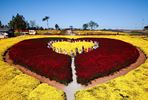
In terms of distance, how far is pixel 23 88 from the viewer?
103 ft

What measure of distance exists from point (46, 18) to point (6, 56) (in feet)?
311

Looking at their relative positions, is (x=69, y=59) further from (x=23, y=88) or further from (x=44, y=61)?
(x=23, y=88)

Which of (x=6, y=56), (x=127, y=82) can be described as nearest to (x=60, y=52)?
(x=6, y=56)

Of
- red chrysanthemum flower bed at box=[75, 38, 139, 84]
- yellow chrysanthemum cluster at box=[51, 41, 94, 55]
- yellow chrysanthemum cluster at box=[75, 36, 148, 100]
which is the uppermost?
yellow chrysanthemum cluster at box=[51, 41, 94, 55]

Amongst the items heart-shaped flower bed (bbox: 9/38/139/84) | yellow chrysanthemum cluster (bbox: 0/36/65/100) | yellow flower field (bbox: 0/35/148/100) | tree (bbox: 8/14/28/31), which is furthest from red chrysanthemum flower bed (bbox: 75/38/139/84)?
tree (bbox: 8/14/28/31)

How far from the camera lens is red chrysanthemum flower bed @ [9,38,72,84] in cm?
3556

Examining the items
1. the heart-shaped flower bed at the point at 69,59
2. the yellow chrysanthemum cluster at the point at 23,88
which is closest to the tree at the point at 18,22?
the heart-shaped flower bed at the point at 69,59

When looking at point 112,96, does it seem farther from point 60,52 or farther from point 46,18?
point 46,18

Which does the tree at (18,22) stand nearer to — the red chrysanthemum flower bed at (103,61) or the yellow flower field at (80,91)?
the red chrysanthemum flower bed at (103,61)

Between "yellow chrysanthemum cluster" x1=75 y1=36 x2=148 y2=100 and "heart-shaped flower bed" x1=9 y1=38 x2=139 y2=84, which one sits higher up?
"heart-shaped flower bed" x1=9 y1=38 x2=139 y2=84

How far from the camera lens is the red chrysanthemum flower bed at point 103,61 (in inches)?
1404

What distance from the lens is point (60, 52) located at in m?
49.5

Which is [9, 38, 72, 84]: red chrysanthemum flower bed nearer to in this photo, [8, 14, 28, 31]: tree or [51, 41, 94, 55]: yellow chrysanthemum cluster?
[51, 41, 94, 55]: yellow chrysanthemum cluster

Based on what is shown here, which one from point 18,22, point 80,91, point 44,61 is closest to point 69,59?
point 44,61
